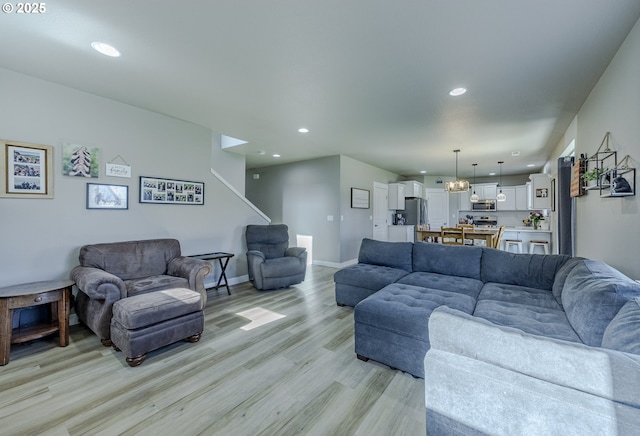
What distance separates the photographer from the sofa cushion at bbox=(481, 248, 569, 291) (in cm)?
273

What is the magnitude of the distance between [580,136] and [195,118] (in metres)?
5.14

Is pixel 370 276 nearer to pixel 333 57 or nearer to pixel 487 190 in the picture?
pixel 333 57

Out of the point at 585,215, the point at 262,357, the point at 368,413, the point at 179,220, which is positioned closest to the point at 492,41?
the point at 585,215

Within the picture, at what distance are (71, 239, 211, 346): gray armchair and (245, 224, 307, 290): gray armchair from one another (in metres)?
1.12

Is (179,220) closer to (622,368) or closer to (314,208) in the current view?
(314,208)

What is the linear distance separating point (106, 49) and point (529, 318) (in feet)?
13.0

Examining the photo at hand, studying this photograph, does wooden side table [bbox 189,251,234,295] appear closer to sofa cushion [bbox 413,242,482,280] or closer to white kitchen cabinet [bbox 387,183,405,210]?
sofa cushion [bbox 413,242,482,280]

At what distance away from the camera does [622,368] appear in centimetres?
85

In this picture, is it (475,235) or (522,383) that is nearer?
(522,383)

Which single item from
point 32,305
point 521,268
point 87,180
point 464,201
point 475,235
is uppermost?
point 464,201

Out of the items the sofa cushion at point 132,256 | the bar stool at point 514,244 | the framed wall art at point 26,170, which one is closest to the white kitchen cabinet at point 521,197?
the bar stool at point 514,244

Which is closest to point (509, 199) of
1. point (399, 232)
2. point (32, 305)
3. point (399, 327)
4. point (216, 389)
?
point (399, 232)

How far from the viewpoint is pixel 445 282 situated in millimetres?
2973

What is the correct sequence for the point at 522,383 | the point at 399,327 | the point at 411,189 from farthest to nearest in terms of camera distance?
the point at 411,189, the point at 399,327, the point at 522,383
